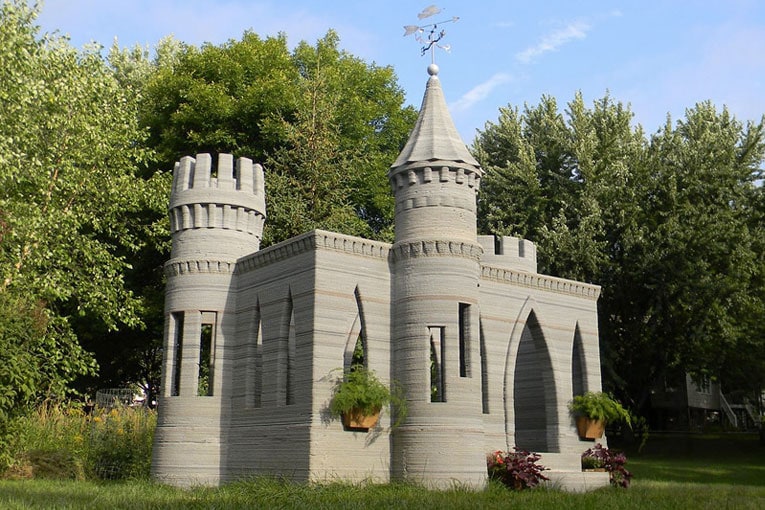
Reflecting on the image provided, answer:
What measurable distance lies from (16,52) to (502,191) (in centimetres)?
1953

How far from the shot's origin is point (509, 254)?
2202 cm

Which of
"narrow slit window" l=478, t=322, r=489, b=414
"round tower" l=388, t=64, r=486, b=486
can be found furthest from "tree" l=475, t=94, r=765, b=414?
"round tower" l=388, t=64, r=486, b=486

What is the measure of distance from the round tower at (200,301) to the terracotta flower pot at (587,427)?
8.89 m

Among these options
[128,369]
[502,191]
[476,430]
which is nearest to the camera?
[476,430]

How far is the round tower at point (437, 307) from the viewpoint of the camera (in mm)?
16250

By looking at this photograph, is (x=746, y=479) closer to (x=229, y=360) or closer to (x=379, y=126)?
(x=229, y=360)

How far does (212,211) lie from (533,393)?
31.3 feet

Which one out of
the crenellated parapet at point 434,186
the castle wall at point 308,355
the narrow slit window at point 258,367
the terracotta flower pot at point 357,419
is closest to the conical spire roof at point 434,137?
the crenellated parapet at point 434,186

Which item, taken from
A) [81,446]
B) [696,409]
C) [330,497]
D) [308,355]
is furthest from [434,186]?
[696,409]

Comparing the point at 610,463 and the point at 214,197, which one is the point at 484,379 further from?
the point at 214,197

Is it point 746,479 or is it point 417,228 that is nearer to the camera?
point 417,228

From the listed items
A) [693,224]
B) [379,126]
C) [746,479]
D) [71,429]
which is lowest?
[746,479]

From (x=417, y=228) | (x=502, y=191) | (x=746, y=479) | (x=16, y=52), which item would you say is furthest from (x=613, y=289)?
(x=16, y=52)

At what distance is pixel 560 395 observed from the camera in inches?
806
